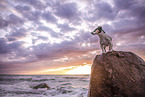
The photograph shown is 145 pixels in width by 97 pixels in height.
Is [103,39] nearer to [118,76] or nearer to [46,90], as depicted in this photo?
[118,76]

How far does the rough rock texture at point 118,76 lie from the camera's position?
3243 millimetres

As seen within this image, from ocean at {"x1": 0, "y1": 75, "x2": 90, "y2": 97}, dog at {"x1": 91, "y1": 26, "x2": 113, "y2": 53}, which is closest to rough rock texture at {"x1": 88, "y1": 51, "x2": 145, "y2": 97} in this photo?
dog at {"x1": 91, "y1": 26, "x2": 113, "y2": 53}

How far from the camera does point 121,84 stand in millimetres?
3287

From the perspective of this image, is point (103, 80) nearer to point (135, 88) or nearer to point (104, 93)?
point (104, 93)

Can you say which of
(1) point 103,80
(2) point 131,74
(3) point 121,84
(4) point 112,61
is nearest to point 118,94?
(3) point 121,84

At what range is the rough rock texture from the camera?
3243mm

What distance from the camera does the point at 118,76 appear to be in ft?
11.1

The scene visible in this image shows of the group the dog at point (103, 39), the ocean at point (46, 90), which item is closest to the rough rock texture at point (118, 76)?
the dog at point (103, 39)

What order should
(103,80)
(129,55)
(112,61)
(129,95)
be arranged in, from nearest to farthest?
(129,95), (103,80), (112,61), (129,55)

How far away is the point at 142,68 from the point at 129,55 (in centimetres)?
65

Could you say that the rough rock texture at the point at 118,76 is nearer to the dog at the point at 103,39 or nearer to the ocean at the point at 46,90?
the dog at the point at 103,39

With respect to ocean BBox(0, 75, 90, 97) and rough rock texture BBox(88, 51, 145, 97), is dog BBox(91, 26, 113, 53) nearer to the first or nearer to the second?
rough rock texture BBox(88, 51, 145, 97)

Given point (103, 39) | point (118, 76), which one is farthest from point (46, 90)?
point (118, 76)

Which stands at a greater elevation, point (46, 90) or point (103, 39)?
point (103, 39)
